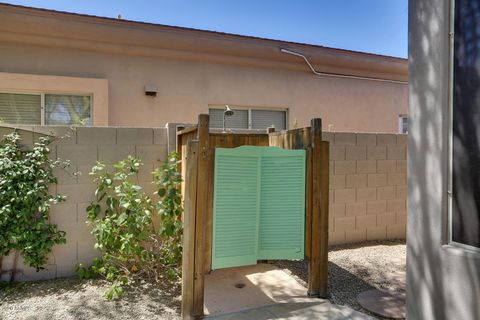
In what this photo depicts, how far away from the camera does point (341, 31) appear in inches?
414

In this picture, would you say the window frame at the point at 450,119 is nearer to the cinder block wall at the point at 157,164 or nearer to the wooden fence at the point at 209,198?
the wooden fence at the point at 209,198

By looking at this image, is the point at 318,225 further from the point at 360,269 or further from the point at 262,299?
the point at 360,269

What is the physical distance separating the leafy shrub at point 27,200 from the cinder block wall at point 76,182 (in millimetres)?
99

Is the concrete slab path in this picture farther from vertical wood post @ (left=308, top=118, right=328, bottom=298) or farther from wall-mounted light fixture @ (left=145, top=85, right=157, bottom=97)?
wall-mounted light fixture @ (left=145, top=85, right=157, bottom=97)

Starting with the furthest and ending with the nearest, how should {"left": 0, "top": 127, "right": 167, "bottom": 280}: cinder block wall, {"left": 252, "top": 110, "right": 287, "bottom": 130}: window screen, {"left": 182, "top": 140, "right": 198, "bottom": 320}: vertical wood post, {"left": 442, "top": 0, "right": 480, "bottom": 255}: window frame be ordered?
1. {"left": 252, "top": 110, "right": 287, "bottom": 130}: window screen
2. {"left": 0, "top": 127, "right": 167, "bottom": 280}: cinder block wall
3. {"left": 182, "top": 140, "right": 198, "bottom": 320}: vertical wood post
4. {"left": 442, "top": 0, "right": 480, "bottom": 255}: window frame

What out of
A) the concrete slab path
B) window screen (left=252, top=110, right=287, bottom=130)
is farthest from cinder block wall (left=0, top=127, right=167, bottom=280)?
window screen (left=252, top=110, right=287, bottom=130)

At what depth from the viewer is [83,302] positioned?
3.61 metres

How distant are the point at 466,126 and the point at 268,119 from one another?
17.5 feet

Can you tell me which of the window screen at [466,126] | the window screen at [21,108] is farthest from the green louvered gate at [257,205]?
the window screen at [21,108]

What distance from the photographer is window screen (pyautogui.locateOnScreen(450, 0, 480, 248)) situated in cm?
256

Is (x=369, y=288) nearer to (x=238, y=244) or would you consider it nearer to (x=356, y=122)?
(x=238, y=244)

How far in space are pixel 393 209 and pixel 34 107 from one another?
6.26 metres

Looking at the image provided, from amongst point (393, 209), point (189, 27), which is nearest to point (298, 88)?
point (189, 27)

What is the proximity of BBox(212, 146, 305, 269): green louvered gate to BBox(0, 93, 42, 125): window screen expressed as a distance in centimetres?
427
